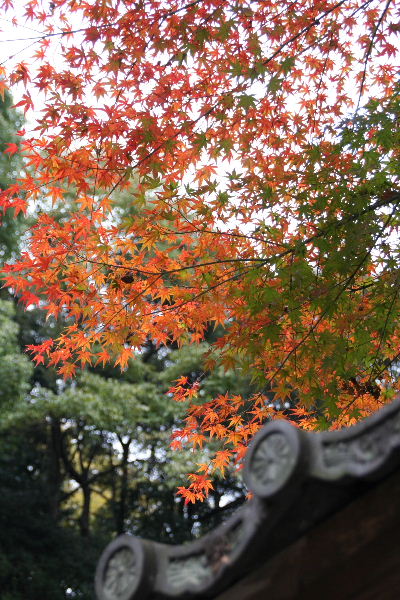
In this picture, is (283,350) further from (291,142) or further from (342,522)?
(342,522)

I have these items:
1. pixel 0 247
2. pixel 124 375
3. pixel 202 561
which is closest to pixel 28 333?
pixel 124 375

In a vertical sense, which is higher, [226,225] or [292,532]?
[226,225]

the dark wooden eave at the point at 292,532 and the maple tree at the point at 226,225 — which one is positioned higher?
the maple tree at the point at 226,225

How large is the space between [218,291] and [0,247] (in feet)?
22.3

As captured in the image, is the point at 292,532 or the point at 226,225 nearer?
the point at 292,532

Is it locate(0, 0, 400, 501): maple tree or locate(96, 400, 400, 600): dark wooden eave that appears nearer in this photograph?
locate(96, 400, 400, 600): dark wooden eave

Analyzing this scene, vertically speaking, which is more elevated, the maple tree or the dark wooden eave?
the maple tree

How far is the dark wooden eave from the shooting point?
1382 millimetres

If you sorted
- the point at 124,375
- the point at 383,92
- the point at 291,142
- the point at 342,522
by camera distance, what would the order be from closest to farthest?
the point at 342,522 → the point at 291,142 → the point at 383,92 → the point at 124,375

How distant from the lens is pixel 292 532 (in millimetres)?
1460

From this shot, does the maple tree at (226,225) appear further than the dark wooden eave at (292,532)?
Yes

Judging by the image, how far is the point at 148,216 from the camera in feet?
14.0

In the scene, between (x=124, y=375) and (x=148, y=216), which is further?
(x=124, y=375)

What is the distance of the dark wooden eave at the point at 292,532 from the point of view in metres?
1.38
